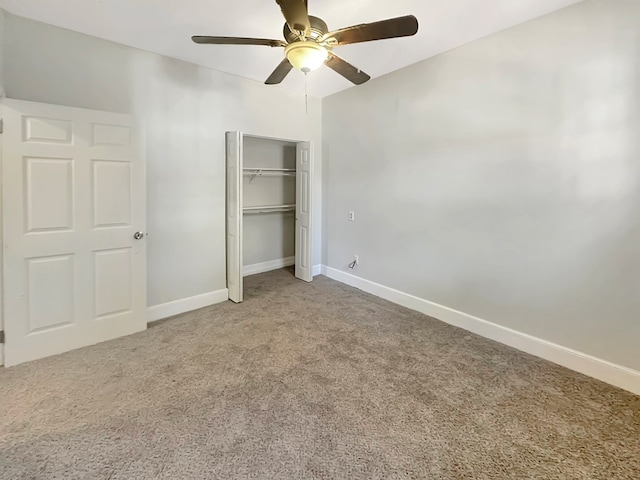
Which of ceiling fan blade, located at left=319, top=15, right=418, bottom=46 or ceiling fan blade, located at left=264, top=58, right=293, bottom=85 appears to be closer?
ceiling fan blade, located at left=319, top=15, right=418, bottom=46

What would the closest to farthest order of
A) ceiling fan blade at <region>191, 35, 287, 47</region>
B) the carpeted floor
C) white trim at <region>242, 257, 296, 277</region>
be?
1. the carpeted floor
2. ceiling fan blade at <region>191, 35, 287, 47</region>
3. white trim at <region>242, 257, 296, 277</region>

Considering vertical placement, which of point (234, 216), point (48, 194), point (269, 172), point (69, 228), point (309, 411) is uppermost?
point (269, 172)

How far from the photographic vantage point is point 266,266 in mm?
5363

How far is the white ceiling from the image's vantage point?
7.89 feet

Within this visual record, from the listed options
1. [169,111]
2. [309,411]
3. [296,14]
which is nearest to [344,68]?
[296,14]

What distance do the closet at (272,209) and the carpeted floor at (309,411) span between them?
153cm

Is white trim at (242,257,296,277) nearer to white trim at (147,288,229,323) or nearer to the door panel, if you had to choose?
white trim at (147,288,229,323)

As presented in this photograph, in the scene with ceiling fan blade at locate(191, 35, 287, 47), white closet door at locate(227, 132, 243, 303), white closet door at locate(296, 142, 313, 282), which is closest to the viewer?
ceiling fan blade at locate(191, 35, 287, 47)

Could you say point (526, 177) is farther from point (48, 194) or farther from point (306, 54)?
Answer: point (48, 194)

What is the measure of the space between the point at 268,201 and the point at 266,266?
1073 mm

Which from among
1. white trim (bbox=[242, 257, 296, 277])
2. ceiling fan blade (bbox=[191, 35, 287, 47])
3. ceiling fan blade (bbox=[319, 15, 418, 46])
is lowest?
white trim (bbox=[242, 257, 296, 277])

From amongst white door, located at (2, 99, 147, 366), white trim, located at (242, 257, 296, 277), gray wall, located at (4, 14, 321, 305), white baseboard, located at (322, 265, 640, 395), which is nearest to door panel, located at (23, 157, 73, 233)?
white door, located at (2, 99, 147, 366)

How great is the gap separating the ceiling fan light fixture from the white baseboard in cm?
272

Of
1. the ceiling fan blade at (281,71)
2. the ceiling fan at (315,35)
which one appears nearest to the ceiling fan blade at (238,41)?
the ceiling fan at (315,35)
